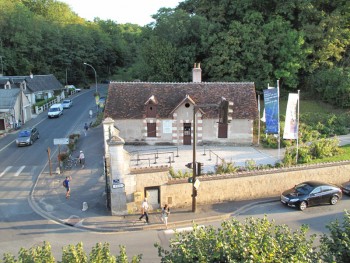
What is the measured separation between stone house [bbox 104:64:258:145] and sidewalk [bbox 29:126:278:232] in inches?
281

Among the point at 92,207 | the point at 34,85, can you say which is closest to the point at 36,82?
the point at 34,85

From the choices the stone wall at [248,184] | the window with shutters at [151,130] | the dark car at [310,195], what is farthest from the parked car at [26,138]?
the dark car at [310,195]

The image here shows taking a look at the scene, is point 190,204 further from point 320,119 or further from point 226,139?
point 320,119

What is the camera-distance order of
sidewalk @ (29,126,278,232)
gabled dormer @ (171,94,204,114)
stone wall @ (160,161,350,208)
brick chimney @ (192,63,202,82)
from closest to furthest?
1. sidewalk @ (29,126,278,232)
2. stone wall @ (160,161,350,208)
3. gabled dormer @ (171,94,204,114)
4. brick chimney @ (192,63,202,82)

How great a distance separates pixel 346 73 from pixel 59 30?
69.3 metres

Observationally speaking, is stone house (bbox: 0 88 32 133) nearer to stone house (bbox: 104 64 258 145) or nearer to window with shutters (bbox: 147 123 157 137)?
stone house (bbox: 104 64 258 145)

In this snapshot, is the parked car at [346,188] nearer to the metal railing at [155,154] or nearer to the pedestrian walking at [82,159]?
the metal railing at [155,154]

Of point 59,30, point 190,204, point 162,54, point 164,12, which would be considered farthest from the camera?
point 59,30

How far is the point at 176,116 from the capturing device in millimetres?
32469

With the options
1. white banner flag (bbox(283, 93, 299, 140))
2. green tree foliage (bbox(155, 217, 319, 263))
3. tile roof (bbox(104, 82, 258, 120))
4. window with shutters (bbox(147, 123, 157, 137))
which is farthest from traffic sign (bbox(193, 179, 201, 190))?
window with shutters (bbox(147, 123, 157, 137))

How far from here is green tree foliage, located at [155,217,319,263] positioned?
8797mm

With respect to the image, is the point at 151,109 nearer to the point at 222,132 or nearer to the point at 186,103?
the point at 186,103

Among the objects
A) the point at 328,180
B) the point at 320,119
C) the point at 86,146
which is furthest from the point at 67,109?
the point at 328,180

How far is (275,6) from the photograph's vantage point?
47594 mm
